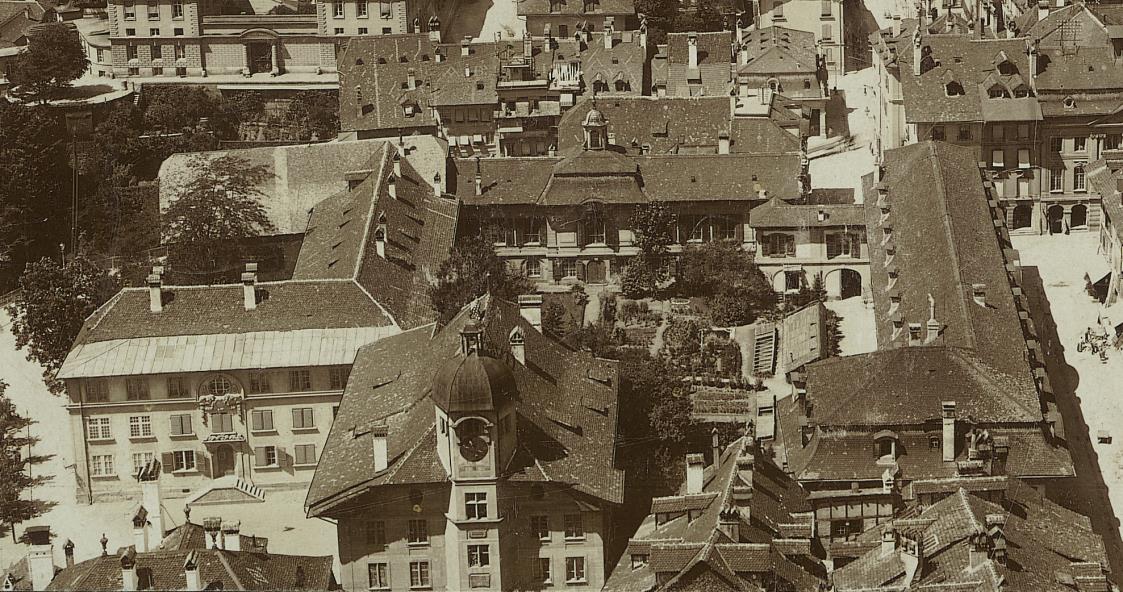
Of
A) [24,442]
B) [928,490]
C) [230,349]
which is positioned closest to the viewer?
[928,490]

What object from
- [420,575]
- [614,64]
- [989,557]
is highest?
[614,64]

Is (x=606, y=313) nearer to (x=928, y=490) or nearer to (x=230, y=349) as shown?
(x=230, y=349)

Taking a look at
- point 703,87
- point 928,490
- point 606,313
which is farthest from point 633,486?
point 703,87

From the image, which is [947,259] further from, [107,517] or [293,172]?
[293,172]

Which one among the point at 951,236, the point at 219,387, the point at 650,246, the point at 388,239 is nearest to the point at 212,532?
the point at 219,387

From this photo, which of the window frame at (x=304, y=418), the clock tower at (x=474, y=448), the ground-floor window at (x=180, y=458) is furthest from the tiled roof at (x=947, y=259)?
the ground-floor window at (x=180, y=458)
